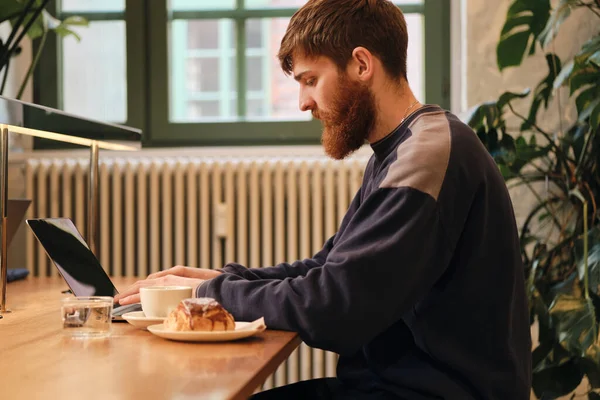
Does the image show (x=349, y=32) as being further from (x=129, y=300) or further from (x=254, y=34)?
(x=254, y=34)

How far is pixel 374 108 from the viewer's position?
4.70 ft

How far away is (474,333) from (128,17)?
254 cm

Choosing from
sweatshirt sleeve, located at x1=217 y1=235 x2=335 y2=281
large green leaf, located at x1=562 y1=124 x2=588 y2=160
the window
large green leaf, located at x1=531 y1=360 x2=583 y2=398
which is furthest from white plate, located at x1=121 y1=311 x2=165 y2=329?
the window

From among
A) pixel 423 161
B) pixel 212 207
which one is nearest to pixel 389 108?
pixel 423 161

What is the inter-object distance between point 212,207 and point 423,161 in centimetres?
211

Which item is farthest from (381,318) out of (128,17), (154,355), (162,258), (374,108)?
(128,17)

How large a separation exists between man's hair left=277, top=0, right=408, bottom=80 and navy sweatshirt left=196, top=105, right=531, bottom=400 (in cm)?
20

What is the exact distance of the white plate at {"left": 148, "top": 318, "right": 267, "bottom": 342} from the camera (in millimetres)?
1113

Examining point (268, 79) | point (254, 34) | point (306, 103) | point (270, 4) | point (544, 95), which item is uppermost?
point (270, 4)

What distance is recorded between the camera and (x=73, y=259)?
151 centimetres

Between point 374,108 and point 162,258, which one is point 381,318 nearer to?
point 374,108

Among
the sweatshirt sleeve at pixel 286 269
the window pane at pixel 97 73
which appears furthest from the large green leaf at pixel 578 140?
the window pane at pixel 97 73

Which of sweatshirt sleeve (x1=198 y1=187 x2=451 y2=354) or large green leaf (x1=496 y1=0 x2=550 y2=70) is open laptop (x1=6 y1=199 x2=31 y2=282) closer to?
sweatshirt sleeve (x1=198 y1=187 x2=451 y2=354)

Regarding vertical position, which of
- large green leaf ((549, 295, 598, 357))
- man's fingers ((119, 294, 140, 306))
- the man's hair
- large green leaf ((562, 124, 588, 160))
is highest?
the man's hair
